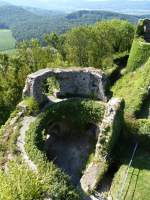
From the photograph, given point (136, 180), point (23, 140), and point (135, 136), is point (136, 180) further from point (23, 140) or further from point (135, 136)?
point (23, 140)

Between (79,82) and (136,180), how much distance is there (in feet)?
38.9

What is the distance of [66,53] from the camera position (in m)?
53.0

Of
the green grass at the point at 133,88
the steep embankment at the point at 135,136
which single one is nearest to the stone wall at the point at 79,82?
the green grass at the point at 133,88

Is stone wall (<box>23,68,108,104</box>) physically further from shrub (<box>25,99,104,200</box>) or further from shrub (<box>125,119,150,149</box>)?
shrub (<box>125,119,150,149</box>)

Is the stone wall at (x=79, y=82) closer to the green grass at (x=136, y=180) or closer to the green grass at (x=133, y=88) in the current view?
the green grass at (x=133, y=88)

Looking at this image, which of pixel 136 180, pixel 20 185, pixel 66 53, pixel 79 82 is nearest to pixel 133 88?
pixel 79 82

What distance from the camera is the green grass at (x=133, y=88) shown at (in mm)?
31641

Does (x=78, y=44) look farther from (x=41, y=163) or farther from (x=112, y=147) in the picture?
(x=41, y=163)

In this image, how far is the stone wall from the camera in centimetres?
3191

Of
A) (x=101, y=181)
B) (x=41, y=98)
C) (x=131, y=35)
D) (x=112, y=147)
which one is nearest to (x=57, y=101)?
(x=41, y=98)

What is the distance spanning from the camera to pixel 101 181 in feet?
83.5

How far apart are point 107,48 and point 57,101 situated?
70.4 feet

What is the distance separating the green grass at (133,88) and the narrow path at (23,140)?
28.8ft

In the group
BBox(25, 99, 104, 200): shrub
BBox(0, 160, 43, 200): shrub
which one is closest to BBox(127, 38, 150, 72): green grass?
BBox(25, 99, 104, 200): shrub
